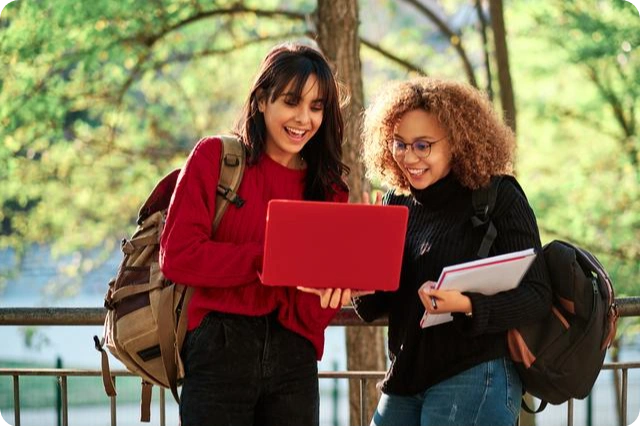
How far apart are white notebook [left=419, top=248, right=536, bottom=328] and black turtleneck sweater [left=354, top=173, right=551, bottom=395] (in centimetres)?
3

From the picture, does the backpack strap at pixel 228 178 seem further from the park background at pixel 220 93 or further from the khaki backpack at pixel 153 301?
the park background at pixel 220 93

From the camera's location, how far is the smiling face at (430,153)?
308 centimetres

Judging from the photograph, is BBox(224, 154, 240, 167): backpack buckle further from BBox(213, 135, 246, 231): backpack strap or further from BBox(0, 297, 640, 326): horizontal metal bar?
BBox(0, 297, 640, 326): horizontal metal bar

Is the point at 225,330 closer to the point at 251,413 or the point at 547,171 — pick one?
the point at 251,413

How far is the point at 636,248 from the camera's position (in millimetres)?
11938

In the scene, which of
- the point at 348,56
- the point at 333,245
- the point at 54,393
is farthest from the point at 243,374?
the point at 54,393

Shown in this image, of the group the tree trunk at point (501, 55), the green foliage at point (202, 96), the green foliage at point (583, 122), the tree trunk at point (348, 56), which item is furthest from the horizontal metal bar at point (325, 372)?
the green foliage at point (583, 122)

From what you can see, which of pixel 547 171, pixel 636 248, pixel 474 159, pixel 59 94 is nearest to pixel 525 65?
pixel 547 171

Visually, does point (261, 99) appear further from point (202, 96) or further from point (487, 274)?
point (202, 96)

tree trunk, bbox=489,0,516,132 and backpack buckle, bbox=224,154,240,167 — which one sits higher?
tree trunk, bbox=489,0,516,132

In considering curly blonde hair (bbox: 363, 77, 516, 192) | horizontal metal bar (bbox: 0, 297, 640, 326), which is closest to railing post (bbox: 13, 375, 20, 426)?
horizontal metal bar (bbox: 0, 297, 640, 326)

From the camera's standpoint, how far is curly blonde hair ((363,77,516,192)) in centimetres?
305

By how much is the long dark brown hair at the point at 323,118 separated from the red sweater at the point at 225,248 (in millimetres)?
93

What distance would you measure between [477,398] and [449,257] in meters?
0.42
